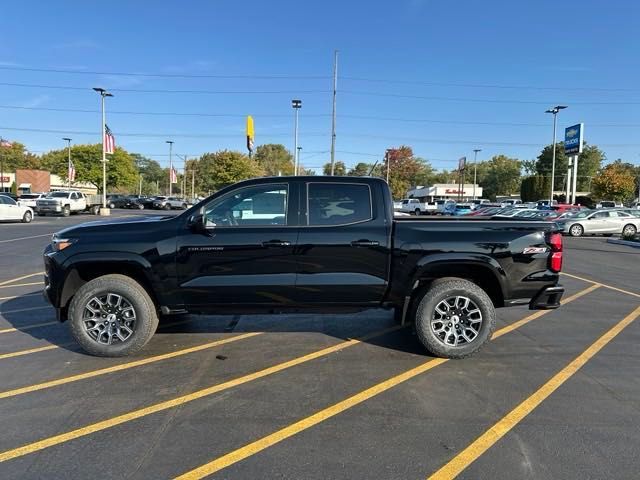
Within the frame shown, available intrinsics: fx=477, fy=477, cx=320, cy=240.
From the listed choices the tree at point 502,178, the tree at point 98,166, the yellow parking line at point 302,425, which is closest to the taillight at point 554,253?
the yellow parking line at point 302,425

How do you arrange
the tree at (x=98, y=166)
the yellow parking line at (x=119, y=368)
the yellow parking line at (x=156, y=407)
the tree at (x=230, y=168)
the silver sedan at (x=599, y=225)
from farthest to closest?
the tree at (x=98, y=166), the tree at (x=230, y=168), the silver sedan at (x=599, y=225), the yellow parking line at (x=119, y=368), the yellow parking line at (x=156, y=407)

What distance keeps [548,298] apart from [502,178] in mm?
124171

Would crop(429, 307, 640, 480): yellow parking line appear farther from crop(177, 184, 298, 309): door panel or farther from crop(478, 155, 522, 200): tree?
crop(478, 155, 522, 200): tree

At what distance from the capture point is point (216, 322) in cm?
654

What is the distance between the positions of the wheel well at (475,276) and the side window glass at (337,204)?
97 centimetres

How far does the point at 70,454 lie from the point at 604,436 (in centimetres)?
379

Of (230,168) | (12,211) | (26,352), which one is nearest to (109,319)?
(26,352)

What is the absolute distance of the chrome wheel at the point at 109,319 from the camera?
5.05m

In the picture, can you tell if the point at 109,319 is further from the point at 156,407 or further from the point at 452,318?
the point at 452,318

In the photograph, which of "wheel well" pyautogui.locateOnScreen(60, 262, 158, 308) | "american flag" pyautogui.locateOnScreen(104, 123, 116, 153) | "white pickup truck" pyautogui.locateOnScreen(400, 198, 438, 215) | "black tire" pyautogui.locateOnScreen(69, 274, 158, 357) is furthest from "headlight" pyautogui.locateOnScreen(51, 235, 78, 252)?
"white pickup truck" pyautogui.locateOnScreen(400, 198, 438, 215)

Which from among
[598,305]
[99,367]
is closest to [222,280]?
[99,367]

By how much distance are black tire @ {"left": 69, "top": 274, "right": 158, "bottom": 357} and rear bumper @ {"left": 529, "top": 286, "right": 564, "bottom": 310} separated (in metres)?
4.18

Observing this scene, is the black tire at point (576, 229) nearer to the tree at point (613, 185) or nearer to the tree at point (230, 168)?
the tree at point (230, 168)

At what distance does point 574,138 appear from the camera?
49625 millimetres
